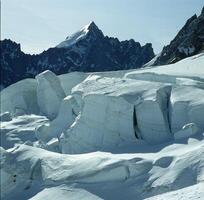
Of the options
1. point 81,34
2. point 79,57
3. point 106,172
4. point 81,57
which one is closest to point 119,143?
point 106,172

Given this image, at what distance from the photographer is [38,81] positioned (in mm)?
35594

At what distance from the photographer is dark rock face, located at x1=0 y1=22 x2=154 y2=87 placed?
100875mm

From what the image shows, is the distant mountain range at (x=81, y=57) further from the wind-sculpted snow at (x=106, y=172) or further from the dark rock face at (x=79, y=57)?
the wind-sculpted snow at (x=106, y=172)

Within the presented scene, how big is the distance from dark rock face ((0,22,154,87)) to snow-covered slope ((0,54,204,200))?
68.8m

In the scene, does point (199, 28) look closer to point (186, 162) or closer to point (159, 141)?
point (159, 141)

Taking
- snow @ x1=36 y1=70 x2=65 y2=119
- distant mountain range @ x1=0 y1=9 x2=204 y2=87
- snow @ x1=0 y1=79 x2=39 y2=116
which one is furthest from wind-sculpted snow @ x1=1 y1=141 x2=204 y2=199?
distant mountain range @ x1=0 y1=9 x2=204 y2=87

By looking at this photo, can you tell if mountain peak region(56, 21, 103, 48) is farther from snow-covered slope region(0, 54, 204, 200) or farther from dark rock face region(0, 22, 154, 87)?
snow-covered slope region(0, 54, 204, 200)

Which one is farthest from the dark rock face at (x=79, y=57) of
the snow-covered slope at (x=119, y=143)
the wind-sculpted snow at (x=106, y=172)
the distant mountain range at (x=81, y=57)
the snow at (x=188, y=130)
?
the snow at (x=188, y=130)

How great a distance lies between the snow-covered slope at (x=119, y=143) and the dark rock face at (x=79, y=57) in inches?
2709

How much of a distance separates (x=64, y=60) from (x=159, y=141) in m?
78.5

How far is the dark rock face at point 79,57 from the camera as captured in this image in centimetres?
10088

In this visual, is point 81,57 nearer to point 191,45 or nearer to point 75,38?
point 75,38

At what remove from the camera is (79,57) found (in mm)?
102625

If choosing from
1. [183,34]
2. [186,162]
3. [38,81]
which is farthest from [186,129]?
[183,34]
